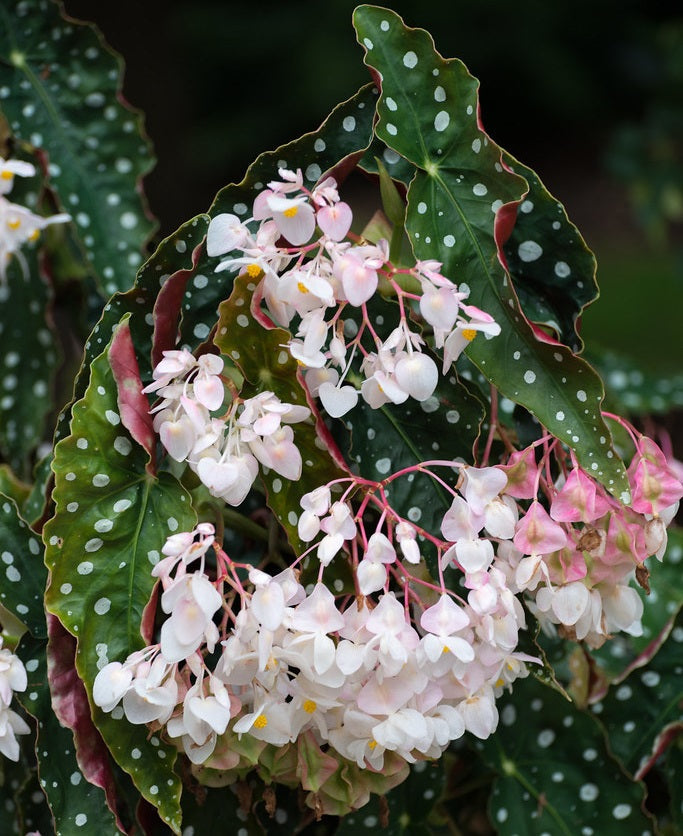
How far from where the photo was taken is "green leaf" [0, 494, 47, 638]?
2.31 feet

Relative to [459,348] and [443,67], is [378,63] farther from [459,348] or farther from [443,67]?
[459,348]

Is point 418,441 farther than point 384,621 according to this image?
Yes

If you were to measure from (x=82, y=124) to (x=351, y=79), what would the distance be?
4000 mm

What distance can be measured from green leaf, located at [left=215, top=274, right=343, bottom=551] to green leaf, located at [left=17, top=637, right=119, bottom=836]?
0.69 ft

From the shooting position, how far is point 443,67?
2.27 ft

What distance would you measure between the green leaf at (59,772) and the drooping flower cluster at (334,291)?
0.91ft

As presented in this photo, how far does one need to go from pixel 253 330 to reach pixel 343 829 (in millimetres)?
396

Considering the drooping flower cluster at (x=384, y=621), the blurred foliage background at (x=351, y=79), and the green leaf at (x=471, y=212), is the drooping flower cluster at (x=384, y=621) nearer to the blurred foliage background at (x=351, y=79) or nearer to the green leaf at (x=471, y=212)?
the green leaf at (x=471, y=212)

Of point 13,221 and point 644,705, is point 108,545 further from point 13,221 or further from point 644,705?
point 644,705

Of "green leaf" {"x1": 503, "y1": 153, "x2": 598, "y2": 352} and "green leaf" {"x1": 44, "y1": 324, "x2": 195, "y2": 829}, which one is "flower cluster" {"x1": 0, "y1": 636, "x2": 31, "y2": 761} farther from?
"green leaf" {"x1": 503, "y1": 153, "x2": 598, "y2": 352}

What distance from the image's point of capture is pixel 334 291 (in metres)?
0.61

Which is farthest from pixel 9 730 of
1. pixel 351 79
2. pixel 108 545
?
pixel 351 79

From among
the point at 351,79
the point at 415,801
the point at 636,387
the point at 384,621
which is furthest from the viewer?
the point at 351,79

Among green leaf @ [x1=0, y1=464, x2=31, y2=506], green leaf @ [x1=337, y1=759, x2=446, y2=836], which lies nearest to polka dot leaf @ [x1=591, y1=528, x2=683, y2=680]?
green leaf @ [x1=337, y1=759, x2=446, y2=836]
